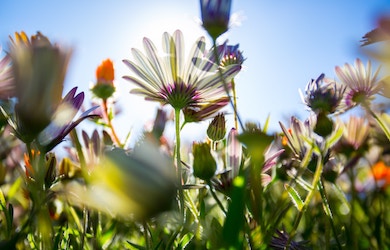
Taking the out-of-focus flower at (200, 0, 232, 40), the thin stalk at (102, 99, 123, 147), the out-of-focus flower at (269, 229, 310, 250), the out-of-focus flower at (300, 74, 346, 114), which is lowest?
the out-of-focus flower at (269, 229, 310, 250)

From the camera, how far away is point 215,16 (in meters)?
0.64

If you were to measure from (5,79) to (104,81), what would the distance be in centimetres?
49

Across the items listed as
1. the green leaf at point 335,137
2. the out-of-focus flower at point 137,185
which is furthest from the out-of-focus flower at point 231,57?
the out-of-focus flower at point 137,185

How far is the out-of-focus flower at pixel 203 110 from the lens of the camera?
646mm

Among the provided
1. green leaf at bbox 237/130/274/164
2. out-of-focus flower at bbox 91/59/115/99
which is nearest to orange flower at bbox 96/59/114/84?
out-of-focus flower at bbox 91/59/115/99

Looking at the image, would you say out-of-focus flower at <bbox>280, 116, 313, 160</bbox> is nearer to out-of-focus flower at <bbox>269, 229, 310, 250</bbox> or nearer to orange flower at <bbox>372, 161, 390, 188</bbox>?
out-of-focus flower at <bbox>269, 229, 310, 250</bbox>

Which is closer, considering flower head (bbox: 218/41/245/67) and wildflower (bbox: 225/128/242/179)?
wildflower (bbox: 225/128/242/179)

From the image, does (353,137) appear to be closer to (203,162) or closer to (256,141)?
(203,162)

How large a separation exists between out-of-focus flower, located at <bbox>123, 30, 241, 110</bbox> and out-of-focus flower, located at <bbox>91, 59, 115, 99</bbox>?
453 mm

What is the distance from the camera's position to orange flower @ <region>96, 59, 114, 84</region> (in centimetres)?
109

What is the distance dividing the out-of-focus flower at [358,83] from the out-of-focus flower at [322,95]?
7 centimetres

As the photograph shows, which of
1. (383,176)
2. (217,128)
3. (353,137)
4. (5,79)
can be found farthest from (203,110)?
(383,176)

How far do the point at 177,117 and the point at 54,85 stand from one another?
0.83 feet

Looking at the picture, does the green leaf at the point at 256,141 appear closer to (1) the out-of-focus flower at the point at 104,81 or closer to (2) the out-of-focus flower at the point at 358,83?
Result: (2) the out-of-focus flower at the point at 358,83
